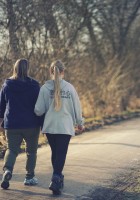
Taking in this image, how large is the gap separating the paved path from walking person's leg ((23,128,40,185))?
13 cm

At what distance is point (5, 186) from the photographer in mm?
7566

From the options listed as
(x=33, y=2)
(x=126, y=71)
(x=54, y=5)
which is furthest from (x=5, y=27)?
(x=126, y=71)

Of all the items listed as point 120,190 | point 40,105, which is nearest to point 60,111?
point 40,105

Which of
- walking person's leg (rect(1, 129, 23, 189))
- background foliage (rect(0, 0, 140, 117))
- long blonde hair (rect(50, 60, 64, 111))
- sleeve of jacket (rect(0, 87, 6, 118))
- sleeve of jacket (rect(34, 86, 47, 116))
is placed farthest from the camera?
background foliage (rect(0, 0, 140, 117))

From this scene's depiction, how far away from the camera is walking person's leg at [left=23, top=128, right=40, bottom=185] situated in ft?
25.1

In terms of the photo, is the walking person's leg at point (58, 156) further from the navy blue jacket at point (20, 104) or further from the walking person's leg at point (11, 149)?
the walking person's leg at point (11, 149)

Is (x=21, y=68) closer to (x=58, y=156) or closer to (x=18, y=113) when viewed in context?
(x=18, y=113)

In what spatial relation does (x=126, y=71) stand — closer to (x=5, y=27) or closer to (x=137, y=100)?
(x=137, y=100)

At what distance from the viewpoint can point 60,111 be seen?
24.4ft

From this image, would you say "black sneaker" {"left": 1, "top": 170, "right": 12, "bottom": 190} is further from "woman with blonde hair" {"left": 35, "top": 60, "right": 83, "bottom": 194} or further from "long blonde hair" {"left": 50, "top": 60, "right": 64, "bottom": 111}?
"long blonde hair" {"left": 50, "top": 60, "right": 64, "bottom": 111}

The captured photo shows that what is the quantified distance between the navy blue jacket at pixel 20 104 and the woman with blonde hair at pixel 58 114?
0.16m

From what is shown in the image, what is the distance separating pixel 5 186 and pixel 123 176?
2.25 metres

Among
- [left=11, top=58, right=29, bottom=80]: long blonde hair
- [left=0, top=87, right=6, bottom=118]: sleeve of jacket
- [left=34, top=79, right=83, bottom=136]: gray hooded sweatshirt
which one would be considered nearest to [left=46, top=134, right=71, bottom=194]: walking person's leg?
[left=34, top=79, right=83, bottom=136]: gray hooded sweatshirt

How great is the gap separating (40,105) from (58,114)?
276 mm
